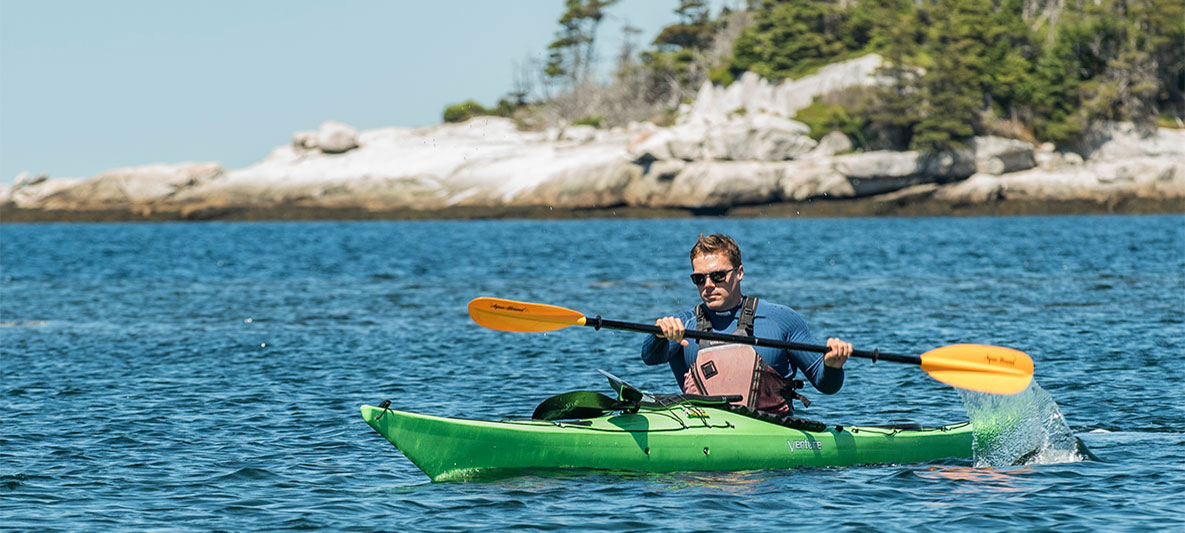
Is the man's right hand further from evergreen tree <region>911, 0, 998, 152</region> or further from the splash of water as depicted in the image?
evergreen tree <region>911, 0, 998, 152</region>

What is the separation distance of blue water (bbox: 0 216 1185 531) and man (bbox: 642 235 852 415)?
623mm

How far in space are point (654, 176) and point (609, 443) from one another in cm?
6046

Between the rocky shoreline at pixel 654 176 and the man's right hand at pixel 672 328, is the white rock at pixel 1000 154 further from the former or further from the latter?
the man's right hand at pixel 672 328

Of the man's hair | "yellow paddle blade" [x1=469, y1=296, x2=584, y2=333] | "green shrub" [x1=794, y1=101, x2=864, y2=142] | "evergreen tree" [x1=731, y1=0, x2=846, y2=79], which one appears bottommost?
"yellow paddle blade" [x1=469, y1=296, x2=584, y2=333]

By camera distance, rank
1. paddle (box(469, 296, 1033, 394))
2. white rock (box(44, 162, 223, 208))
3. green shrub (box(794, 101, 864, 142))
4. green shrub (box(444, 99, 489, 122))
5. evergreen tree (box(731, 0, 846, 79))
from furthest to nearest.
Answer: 1. green shrub (box(444, 99, 489, 122))
2. white rock (box(44, 162, 223, 208))
3. evergreen tree (box(731, 0, 846, 79))
4. green shrub (box(794, 101, 864, 142))
5. paddle (box(469, 296, 1033, 394))

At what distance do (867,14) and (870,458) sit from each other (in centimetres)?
7545

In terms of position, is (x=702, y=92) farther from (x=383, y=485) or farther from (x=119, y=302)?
(x=383, y=485)

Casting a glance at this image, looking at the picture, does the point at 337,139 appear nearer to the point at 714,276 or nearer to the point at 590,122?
the point at 590,122

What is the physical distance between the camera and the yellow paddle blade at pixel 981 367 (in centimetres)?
893

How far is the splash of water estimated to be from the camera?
31.0 feet

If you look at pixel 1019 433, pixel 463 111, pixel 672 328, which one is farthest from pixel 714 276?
pixel 463 111

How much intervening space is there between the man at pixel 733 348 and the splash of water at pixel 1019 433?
66.1 inches

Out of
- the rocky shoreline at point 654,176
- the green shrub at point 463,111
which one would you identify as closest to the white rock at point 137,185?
the rocky shoreline at point 654,176

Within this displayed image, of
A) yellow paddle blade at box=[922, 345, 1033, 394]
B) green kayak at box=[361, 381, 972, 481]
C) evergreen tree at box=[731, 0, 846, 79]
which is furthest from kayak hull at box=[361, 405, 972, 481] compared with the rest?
evergreen tree at box=[731, 0, 846, 79]
